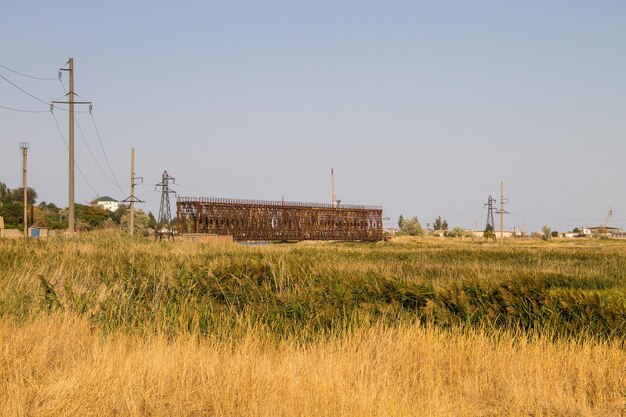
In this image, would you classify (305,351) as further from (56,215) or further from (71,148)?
(56,215)

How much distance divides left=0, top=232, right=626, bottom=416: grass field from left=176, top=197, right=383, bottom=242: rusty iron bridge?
138 feet

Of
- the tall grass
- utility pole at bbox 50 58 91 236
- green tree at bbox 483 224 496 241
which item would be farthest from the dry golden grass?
green tree at bbox 483 224 496 241

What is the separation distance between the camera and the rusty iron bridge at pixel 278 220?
59.0 m

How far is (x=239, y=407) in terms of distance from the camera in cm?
781

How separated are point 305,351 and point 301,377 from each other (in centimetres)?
137

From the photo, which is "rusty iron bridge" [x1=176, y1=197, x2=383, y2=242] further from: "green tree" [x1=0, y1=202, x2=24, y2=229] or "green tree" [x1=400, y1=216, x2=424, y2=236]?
"green tree" [x1=400, y1=216, x2=424, y2=236]

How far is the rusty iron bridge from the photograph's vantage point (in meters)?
59.0

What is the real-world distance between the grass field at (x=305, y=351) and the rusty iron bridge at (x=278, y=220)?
1661 inches

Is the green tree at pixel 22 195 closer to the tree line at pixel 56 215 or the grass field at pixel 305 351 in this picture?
the tree line at pixel 56 215

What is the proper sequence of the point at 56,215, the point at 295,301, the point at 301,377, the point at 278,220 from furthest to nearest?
the point at 56,215
the point at 278,220
the point at 295,301
the point at 301,377

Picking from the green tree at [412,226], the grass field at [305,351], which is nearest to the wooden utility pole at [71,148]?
the grass field at [305,351]

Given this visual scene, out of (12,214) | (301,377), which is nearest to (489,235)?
(12,214)

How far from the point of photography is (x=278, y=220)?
69000 millimetres

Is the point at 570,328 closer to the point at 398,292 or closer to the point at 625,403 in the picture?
the point at 398,292
